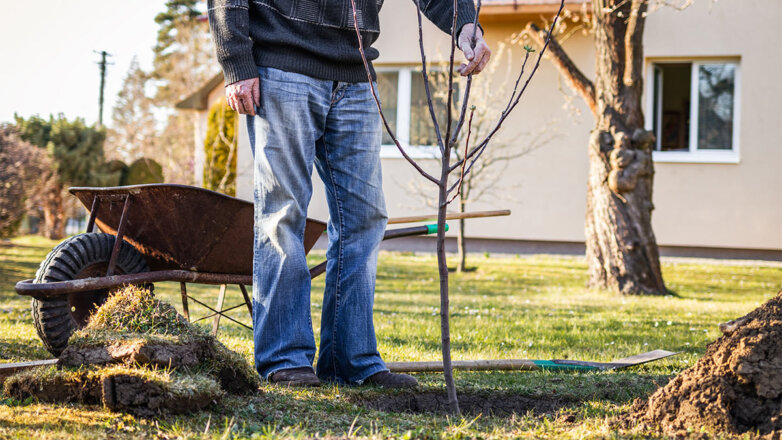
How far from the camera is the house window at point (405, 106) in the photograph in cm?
1206

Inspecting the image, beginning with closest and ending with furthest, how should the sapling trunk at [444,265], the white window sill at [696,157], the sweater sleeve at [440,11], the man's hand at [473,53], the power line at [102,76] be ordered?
the sapling trunk at [444,265] → the man's hand at [473,53] → the sweater sleeve at [440,11] → the white window sill at [696,157] → the power line at [102,76]

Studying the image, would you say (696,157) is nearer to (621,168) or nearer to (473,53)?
(621,168)

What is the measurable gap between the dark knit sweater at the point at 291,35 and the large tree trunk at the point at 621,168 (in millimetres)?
4845

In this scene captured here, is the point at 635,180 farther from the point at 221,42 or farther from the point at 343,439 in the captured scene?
the point at 343,439

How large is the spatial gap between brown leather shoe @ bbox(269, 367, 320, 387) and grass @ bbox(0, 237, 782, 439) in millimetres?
67

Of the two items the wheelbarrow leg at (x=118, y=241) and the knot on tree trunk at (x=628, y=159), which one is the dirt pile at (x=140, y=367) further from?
the knot on tree trunk at (x=628, y=159)

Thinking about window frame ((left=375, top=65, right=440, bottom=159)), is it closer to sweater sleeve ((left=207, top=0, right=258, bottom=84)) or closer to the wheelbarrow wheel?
the wheelbarrow wheel

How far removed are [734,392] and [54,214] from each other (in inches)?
680

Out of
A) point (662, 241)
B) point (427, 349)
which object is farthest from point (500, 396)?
point (662, 241)

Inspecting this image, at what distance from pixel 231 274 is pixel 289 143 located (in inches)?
41.6

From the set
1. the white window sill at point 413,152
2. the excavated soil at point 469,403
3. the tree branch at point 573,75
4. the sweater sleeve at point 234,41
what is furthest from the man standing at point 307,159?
the white window sill at point 413,152

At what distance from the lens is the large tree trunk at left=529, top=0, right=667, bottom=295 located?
7.15 meters

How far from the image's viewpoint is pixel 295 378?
250 centimetres

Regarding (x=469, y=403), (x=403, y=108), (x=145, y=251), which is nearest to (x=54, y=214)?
(x=403, y=108)
